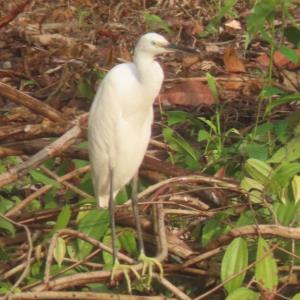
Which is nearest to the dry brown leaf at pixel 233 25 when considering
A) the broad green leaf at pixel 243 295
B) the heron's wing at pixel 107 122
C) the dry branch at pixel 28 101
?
the dry branch at pixel 28 101

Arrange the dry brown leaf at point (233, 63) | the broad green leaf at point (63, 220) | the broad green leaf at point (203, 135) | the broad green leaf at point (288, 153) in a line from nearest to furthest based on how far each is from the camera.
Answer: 1. the broad green leaf at point (63, 220)
2. the broad green leaf at point (288, 153)
3. the broad green leaf at point (203, 135)
4. the dry brown leaf at point (233, 63)

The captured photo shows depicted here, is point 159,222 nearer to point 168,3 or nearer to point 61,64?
point 61,64

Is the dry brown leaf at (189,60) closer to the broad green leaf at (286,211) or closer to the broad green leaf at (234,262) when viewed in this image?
the broad green leaf at (286,211)

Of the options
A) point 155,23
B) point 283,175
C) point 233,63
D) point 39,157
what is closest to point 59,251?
point 39,157

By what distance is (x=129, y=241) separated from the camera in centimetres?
328

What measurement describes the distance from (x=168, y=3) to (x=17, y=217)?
344 cm

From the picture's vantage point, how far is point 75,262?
3.10 meters

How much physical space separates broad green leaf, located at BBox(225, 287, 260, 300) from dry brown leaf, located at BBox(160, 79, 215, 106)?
5.87 ft

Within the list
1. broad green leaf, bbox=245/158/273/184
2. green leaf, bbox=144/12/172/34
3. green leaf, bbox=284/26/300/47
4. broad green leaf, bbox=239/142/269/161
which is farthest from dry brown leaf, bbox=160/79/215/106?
broad green leaf, bbox=245/158/273/184

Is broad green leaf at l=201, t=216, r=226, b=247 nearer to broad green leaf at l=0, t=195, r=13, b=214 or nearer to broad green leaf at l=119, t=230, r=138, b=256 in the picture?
broad green leaf at l=119, t=230, r=138, b=256

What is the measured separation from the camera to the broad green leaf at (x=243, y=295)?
2861 millimetres

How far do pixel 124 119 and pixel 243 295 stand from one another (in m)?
0.74

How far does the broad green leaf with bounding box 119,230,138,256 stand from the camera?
10.7ft

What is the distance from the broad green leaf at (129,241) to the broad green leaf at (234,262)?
44 centimetres
